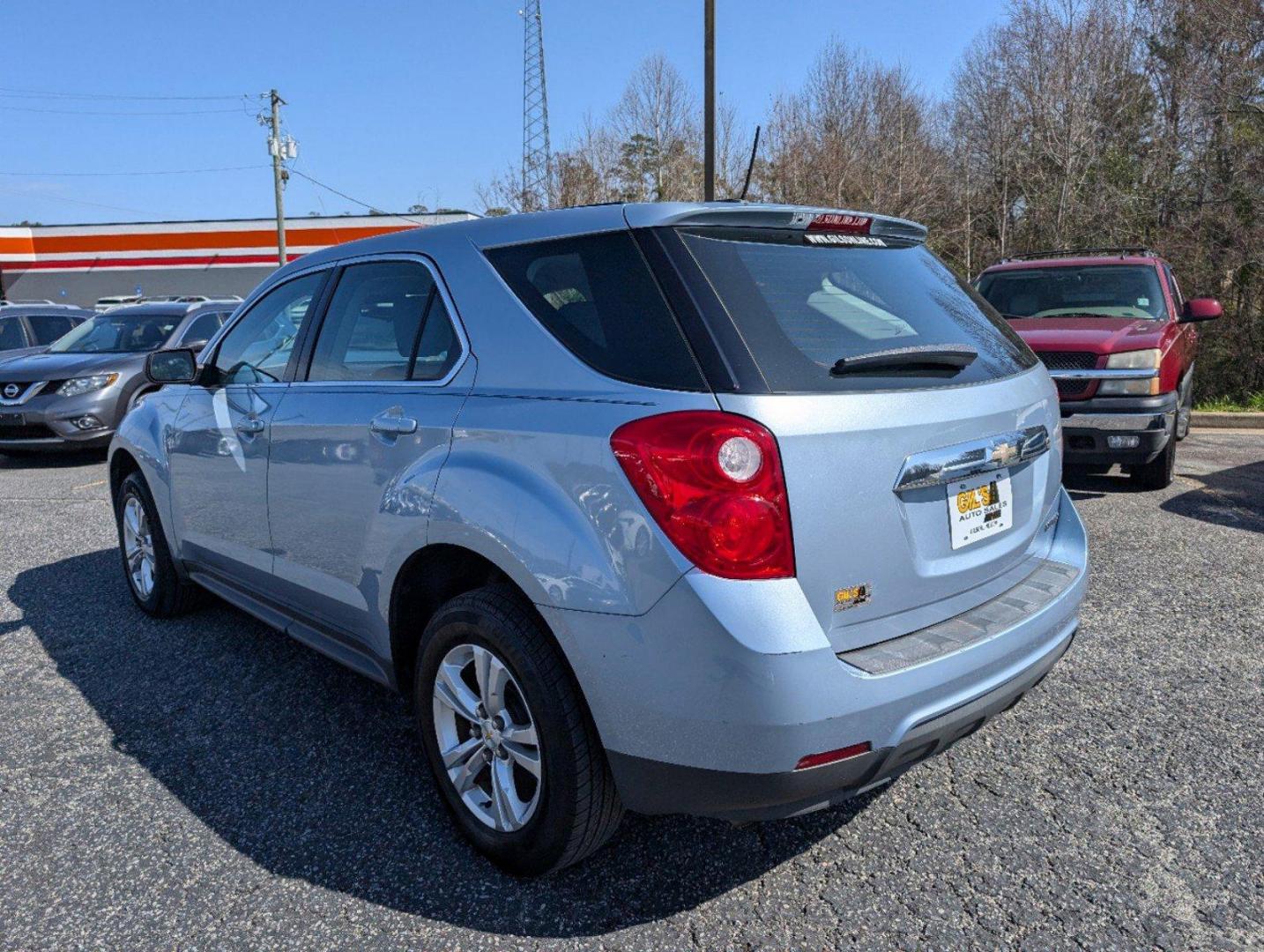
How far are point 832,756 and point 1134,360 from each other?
5.89 meters

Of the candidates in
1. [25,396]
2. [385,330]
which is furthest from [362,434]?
[25,396]

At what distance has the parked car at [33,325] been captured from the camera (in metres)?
13.0

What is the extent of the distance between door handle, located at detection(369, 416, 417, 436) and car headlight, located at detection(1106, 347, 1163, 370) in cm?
582

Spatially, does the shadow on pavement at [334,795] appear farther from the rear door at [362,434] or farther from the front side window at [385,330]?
the front side window at [385,330]

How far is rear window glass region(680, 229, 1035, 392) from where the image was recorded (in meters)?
2.13

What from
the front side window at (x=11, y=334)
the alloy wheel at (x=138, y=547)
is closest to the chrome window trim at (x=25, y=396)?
the front side window at (x=11, y=334)

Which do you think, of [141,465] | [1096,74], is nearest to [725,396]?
[141,465]

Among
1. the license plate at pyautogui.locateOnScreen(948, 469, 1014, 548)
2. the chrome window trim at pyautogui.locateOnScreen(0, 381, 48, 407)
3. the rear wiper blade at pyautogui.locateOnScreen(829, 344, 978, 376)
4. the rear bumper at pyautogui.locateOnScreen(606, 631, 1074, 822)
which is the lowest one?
the rear bumper at pyautogui.locateOnScreen(606, 631, 1074, 822)

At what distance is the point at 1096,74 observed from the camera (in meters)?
21.9

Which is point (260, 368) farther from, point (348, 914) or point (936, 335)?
point (936, 335)

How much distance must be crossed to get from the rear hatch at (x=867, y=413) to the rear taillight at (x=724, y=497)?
0.03 metres

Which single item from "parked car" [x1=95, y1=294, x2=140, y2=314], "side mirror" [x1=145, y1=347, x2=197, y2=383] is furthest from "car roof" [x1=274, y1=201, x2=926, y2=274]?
"parked car" [x1=95, y1=294, x2=140, y2=314]

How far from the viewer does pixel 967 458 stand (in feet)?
7.53

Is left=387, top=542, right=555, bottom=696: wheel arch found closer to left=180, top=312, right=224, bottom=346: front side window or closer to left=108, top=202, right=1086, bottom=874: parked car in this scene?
left=108, top=202, right=1086, bottom=874: parked car
